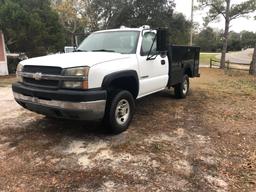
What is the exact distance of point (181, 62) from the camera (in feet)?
23.7

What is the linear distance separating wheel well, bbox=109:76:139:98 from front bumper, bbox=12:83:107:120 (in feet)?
1.72

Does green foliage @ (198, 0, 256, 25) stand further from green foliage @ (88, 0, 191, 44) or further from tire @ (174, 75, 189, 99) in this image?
tire @ (174, 75, 189, 99)

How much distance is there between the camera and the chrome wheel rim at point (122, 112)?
4.68 meters

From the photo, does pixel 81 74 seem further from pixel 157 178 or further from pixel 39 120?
pixel 39 120

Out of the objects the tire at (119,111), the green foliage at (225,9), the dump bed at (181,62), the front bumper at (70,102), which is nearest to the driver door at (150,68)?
the dump bed at (181,62)

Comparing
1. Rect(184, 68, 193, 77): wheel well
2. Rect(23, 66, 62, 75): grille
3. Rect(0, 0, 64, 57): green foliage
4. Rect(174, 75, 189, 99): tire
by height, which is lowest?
Rect(174, 75, 189, 99): tire

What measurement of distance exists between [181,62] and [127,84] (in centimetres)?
275

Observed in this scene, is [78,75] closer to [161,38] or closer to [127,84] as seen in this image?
[127,84]

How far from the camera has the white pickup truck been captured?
3.99 meters

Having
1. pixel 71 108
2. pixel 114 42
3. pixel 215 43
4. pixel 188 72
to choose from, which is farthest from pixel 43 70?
pixel 215 43

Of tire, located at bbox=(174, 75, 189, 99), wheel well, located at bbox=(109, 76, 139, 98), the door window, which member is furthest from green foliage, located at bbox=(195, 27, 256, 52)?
wheel well, located at bbox=(109, 76, 139, 98)

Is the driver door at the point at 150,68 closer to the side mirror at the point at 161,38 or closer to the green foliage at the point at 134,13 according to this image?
the side mirror at the point at 161,38

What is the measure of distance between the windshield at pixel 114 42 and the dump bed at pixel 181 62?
126 centimetres

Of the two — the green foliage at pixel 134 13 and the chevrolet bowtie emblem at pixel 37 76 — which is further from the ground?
the green foliage at pixel 134 13
